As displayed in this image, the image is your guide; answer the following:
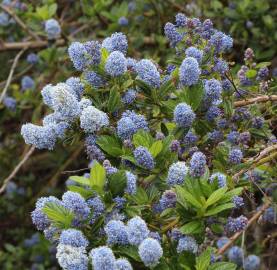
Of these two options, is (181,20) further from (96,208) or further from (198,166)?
(96,208)

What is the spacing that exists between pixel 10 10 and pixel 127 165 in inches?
85.1

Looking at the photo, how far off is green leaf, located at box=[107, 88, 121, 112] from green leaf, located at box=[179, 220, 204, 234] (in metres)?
0.41

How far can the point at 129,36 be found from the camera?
3598mm

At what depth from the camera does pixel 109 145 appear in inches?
68.7

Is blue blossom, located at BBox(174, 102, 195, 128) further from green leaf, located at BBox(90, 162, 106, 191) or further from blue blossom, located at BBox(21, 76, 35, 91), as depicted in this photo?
blue blossom, located at BBox(21, 76, 35, 91)

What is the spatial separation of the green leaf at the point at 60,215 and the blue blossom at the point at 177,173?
0.26 meters

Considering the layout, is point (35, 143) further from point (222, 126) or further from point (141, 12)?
point (141, 12)

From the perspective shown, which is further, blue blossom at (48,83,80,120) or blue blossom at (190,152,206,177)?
blue blossom at (48,83,80,120)

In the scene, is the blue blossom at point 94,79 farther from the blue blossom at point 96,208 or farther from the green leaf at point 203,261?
the green leaf at point 203,261

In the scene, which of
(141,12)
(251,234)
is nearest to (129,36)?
(141,12)

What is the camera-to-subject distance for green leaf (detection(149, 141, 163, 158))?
1.67 m

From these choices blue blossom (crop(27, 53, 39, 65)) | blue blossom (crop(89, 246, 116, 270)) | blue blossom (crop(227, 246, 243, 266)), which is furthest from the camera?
blue blossom (crop(27, 53, 39, 65))

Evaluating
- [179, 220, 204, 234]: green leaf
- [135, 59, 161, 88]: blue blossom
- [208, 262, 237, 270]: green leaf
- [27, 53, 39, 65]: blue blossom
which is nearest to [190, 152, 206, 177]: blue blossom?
[179, 220, 204, 234]: green leaf

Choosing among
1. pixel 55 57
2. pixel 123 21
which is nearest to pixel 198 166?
pixel 123 21
